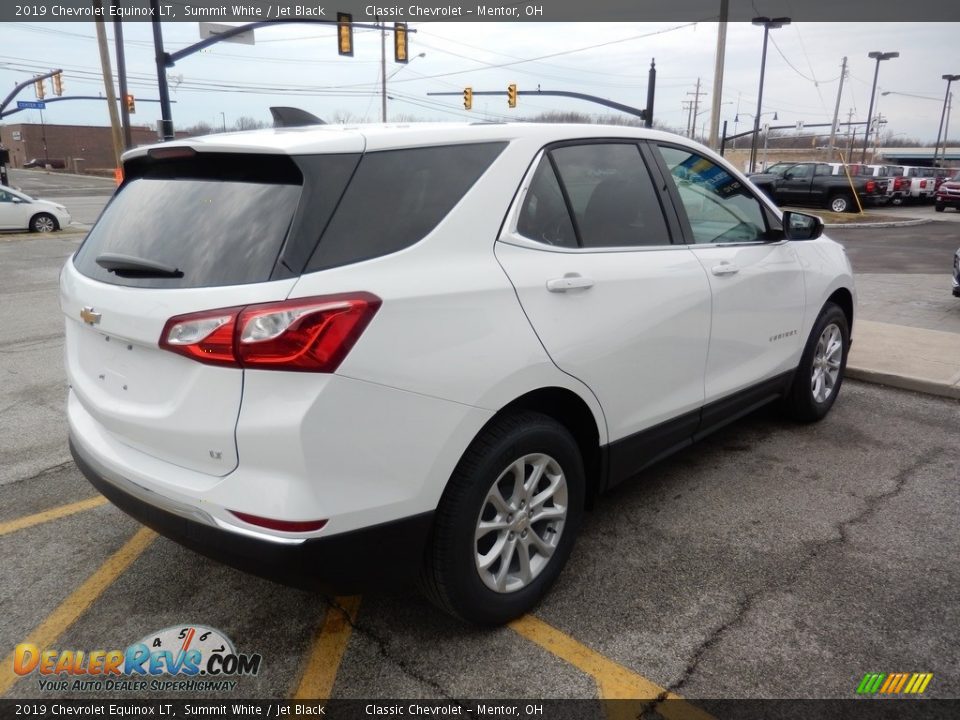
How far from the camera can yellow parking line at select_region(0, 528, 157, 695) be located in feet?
8.25

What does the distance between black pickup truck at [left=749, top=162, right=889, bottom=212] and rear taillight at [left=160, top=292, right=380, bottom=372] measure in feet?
87.3

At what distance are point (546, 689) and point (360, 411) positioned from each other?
1.14 meters

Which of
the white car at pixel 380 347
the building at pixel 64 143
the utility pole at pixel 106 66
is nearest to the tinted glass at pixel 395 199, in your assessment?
the white car at pixel 380 347

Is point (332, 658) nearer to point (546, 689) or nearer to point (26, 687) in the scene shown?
point (546, 689)

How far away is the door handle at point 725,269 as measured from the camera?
11.4 feet

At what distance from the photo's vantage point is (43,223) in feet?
62.8

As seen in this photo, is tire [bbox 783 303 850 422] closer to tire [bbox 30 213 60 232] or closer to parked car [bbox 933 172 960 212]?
tire [bbox 30 213 60 232]

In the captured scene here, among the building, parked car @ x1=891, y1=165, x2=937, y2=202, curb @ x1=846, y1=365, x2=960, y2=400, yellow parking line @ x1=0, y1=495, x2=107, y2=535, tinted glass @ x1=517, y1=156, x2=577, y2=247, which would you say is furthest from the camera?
the building

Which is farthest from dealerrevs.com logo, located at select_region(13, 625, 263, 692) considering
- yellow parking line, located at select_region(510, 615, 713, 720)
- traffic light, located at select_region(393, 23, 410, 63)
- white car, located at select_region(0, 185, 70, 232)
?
traffic light, located at select_region(393, 23, 410, 63)

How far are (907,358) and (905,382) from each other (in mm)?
699

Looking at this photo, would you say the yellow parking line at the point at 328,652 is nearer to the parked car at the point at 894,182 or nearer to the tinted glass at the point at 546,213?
the tinted glass at the point at 546,213

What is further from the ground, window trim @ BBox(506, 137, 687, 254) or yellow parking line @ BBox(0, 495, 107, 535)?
window trim @ BBox(506, 137, 687, 254)

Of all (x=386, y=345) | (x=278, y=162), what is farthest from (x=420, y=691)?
(x=278, y=162)

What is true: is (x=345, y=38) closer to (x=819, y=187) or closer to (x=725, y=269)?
(x=819, y=187)
